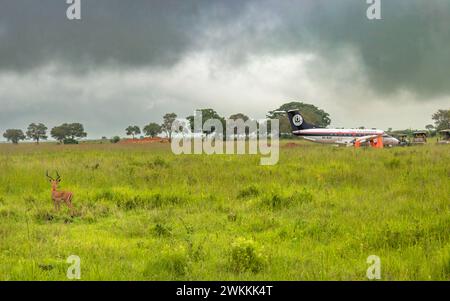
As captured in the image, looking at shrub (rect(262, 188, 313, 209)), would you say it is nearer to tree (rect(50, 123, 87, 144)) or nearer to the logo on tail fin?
the logo on tail fin

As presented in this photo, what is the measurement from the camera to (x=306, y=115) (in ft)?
380

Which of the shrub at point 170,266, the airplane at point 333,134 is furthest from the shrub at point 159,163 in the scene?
the airplane at point 333,134

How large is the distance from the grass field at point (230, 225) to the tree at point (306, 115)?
93.1m

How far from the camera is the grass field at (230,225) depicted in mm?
6883

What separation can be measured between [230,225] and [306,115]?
108546 millimetres

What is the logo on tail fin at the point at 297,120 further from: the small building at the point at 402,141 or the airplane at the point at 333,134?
the small building at the point at 402,141

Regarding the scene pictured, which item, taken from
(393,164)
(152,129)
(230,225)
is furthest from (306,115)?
(230,225)

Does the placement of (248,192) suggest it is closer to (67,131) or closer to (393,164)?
(393,164)

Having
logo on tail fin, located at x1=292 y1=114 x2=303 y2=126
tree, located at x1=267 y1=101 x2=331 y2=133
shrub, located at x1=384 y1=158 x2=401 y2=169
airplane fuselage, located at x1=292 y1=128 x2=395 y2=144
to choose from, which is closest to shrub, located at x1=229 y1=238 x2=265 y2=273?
shrub, located at x1=384 y1=158 x2=401 y2=169
